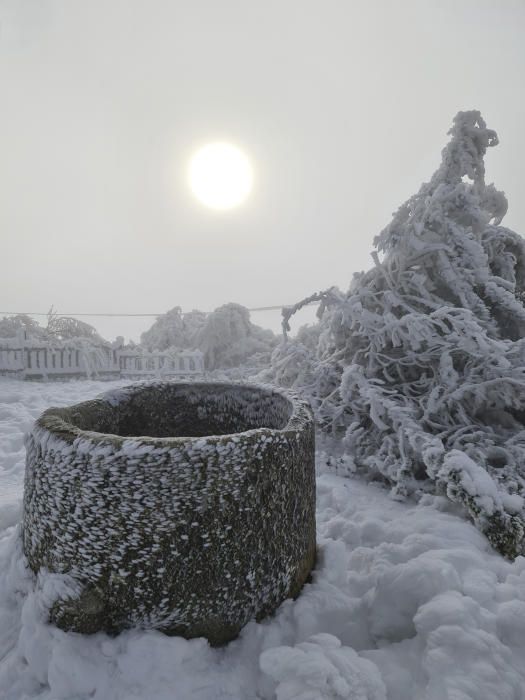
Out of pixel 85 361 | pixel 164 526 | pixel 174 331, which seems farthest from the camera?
pixel 174 331

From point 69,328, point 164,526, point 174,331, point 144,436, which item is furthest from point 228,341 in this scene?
point 164,526

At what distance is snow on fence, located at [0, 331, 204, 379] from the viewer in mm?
7832

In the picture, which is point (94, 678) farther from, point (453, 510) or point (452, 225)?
point (452, 225)

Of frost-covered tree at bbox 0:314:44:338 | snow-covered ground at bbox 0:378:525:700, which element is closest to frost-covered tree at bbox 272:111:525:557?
snow-covered ground at bbox 0:378:525:700

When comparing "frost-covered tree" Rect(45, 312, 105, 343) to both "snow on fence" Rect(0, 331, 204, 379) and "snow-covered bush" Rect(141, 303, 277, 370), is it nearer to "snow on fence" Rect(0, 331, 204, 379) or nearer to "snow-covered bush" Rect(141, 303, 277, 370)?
"snow on fence" Rect(0, 331, 204, 379)

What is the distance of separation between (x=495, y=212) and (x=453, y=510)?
309 cm

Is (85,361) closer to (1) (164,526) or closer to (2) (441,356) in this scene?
(2) (441,356)

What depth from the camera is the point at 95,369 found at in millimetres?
8773

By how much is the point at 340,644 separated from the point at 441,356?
1911 millimetres

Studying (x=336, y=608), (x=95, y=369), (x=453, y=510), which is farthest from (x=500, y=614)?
(x=95, y=369)

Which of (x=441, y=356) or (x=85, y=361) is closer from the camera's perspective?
(x=441, y=356)

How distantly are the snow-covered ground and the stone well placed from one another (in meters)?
0.08

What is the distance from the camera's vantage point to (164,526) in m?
1.24

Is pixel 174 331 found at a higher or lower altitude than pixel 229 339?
higher
